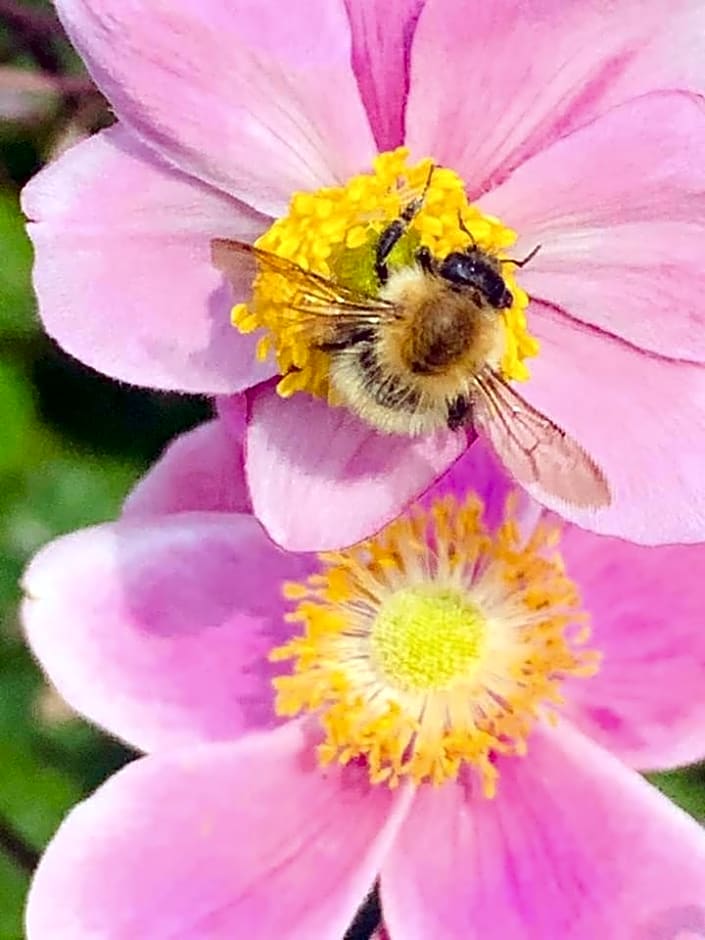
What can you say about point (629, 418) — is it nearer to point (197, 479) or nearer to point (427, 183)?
point (427, 183)

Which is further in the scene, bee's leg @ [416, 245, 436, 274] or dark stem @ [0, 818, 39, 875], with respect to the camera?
dark stem @ [0, 818, 39, 875]

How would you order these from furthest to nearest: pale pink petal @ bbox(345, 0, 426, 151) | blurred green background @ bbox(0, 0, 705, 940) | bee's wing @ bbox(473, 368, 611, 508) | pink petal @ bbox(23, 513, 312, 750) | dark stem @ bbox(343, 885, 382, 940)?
blurred green background @ bbox(0, 0, 705, 940) < dark stem @ bbox(343, 885, 382, 940) < pink petal @ bbox(23, 513, 312, 750) < pale pink petal @ bbox(345, 0, 426, 151) < bee's wing @ bbox(473, 368, 611, 508)

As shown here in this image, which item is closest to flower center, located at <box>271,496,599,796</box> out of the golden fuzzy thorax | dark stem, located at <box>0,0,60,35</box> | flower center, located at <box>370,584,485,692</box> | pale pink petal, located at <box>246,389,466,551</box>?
flower center, located at <box>370,584,485,692</box>

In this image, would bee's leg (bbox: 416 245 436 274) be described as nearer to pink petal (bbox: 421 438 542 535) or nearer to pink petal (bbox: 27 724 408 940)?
pink petal (bbox: 421 438 542 535)

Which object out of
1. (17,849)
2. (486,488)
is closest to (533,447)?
(486,488)

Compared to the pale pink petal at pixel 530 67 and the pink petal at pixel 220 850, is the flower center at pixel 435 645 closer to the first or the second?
the pink petal at pixel 220 850

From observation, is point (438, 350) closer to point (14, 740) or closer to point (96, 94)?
point (96, 94)

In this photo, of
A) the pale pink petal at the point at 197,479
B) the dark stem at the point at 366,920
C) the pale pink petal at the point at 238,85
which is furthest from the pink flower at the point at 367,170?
the dark stem at the point at 366,920
